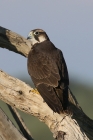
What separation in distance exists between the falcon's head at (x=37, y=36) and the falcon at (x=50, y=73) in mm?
133

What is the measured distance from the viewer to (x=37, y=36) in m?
10.9

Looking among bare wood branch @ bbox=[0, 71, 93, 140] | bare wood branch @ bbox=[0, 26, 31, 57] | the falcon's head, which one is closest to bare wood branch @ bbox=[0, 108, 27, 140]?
bare wood branch @ bbox=[0, 71, 93, 140]

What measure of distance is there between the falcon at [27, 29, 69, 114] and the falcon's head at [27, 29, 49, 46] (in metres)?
0.13

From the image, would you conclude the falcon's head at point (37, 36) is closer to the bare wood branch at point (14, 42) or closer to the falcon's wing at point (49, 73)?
the bare wood branch at point (14, 42)

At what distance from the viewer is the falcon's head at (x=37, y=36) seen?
1088 cm

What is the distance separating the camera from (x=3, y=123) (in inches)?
Answer: 361

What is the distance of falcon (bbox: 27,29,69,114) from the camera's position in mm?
9312

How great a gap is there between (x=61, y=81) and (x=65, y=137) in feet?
3.72

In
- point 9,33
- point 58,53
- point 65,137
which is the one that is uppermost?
point 9,33

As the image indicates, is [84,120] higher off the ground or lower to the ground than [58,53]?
lower

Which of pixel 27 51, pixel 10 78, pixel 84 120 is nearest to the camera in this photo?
pixel 10 78

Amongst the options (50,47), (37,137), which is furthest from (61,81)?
(37,137)

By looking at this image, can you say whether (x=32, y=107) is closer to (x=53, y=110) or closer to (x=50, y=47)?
(x=53, y=110)

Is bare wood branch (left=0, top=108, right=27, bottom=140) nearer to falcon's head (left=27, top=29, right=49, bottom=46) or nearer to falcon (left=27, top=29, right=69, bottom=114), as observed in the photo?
falcon (left=27, top=29, right=69, bottom=114)
